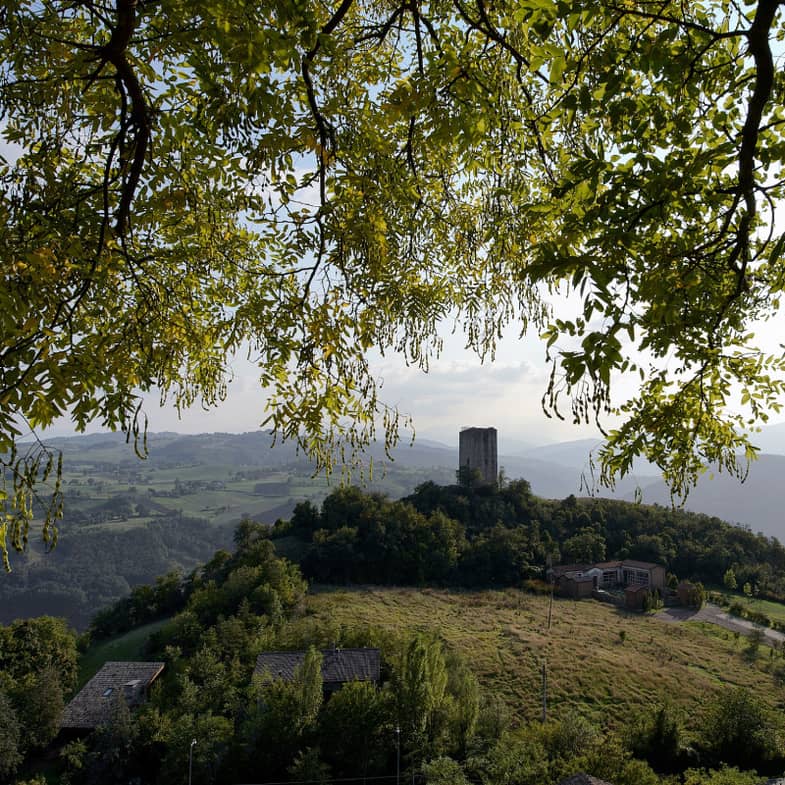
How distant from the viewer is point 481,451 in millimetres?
57688

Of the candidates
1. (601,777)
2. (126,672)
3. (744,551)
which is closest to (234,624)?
(126,672)

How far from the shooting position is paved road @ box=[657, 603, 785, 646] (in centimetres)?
3644

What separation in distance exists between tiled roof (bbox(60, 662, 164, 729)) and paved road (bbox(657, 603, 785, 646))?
108 ft

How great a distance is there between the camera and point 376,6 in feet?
12.8

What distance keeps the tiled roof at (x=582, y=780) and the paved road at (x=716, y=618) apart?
27.5 meters

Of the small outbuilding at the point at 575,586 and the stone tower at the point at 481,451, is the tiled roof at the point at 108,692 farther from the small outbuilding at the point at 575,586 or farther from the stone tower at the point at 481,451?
the stone tower at the point at 481,451

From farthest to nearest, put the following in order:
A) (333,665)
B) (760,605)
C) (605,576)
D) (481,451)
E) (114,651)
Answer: (481,451)
(605,576)
(760,605)
(114,651)
(333,665)

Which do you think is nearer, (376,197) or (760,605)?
(376,197)

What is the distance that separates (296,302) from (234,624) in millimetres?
29592

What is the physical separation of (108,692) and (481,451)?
39.8m

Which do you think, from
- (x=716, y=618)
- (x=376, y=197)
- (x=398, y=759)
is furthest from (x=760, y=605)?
(x=376, y=197)

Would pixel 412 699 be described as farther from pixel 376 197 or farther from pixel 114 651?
pixel 114 651

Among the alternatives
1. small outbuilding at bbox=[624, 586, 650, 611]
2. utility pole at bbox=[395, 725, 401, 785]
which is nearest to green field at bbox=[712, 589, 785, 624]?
small outbuilding at bbox=[624, 586, 650, 611]

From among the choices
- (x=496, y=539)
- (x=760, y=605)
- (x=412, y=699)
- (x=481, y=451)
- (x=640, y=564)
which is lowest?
(x=760, y=605)
